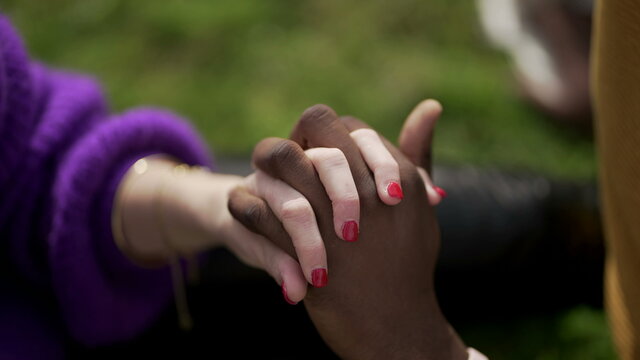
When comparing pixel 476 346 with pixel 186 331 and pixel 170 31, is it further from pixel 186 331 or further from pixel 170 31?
pixel 170 31

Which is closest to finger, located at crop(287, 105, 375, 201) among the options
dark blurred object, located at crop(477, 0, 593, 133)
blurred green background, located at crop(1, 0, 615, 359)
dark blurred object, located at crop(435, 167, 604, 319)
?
dark blurred object, located at crop(435, 167, 604, 319)

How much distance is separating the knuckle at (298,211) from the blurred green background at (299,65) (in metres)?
0.80

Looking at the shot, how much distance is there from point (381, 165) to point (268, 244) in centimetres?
14

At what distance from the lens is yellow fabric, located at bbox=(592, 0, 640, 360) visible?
27.1 inches

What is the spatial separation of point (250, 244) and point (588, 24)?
3.13ft

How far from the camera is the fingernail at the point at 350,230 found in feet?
2.11

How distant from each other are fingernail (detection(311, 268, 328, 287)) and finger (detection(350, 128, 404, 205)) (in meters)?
0.08

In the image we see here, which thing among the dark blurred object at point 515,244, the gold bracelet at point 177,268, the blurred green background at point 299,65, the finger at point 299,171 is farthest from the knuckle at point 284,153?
the blurred green background at point 299,65

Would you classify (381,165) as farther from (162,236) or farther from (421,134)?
(162,236)

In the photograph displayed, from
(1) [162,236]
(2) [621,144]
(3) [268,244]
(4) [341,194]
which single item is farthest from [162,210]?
(2) [621,144]

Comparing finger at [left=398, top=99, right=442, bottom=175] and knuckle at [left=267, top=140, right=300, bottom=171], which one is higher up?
knuckle at [left=267, top=140, right=300, bottom=171]

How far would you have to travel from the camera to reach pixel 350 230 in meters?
0.64

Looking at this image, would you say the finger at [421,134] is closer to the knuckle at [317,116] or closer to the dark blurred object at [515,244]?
the knuckle at [317,116]

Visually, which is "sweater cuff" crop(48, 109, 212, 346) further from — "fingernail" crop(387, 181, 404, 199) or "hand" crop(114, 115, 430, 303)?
"fingernail" crop(387, 181, 404, 199)
